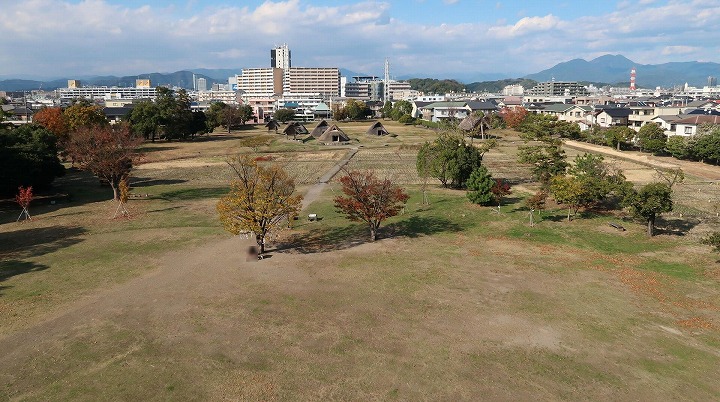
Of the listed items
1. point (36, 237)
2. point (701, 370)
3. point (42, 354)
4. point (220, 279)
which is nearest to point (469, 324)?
point (701, 370)

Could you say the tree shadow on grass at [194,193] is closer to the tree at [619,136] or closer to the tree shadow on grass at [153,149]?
the tree shadow on grass at [153,149]

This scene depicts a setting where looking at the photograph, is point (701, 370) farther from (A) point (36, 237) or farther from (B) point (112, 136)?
(B) point (112, 136)

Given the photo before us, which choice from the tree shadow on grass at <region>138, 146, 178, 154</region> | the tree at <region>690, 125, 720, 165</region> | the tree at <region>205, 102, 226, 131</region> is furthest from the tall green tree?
the tree at <region>205, 102, 226, 131</region>

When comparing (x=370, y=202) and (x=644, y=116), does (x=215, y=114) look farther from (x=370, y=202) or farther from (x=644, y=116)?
(x=644, y=116)

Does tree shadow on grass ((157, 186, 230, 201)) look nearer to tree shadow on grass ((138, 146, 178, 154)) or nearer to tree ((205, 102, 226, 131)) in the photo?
tree shadow on grass ((138, 146, 178, 154))

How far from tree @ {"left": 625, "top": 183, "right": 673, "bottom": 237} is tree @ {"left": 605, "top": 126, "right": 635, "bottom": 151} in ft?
153

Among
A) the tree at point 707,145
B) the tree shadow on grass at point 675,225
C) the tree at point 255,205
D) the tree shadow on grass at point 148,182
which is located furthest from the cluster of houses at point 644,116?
the tree shadow on grass at point 148,182

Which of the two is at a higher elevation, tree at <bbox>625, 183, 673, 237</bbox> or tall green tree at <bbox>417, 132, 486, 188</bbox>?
tall green tree at <bbox>417, 132, 486, 188</bbox>

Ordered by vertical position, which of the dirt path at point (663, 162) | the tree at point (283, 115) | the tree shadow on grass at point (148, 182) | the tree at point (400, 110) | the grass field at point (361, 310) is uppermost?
the tree at point (400, 110)

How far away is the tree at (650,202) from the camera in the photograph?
88.0 ft

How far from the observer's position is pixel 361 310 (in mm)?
18453

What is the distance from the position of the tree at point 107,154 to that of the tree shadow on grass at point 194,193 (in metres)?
3.92

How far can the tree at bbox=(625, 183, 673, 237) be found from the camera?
26812 millimetres

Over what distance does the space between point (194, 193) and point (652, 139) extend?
2406 inches
